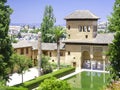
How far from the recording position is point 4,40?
2481 centimetres

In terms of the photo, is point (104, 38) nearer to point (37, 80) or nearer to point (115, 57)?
point (37, 80)

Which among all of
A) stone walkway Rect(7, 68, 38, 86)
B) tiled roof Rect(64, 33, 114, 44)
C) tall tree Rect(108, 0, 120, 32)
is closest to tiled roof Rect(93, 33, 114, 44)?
tiled roof Rect(64, 33, 114, 44)

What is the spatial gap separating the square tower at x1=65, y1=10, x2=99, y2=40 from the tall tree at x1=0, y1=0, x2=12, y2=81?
24332 millimetres

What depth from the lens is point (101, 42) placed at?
151 ft

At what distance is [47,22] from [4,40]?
41.1 meters

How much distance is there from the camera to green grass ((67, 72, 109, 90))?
31661 mm

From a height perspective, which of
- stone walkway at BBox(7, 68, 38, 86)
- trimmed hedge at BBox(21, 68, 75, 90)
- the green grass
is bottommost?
the green grass

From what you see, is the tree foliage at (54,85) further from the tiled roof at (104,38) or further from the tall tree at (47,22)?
the tall tree at (47,22)

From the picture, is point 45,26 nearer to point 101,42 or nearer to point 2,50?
point 101,42

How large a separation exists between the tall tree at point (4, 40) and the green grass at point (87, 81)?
338 inches

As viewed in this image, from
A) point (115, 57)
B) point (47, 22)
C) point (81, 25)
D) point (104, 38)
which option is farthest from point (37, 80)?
point (47, 22)

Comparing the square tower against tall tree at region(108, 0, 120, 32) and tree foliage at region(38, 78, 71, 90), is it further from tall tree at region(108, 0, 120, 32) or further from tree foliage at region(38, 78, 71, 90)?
tree foliage at region(38, 78, 71, 90)

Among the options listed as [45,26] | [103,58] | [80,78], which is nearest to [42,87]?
[80,78]

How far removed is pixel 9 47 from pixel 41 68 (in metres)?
15.4
